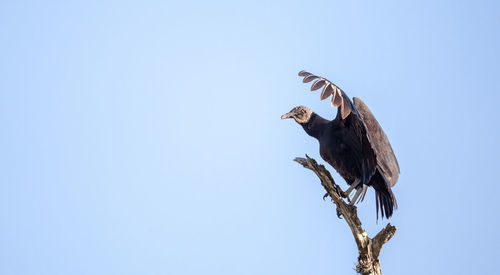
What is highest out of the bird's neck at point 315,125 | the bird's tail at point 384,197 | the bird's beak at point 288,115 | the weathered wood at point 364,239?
the bird's beak at point 288,115

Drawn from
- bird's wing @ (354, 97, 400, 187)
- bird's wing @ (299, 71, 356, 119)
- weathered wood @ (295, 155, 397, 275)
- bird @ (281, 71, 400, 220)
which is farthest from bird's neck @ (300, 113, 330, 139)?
bird's wing @ (299, 71, 356, 119)

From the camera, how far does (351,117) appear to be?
7.16 m

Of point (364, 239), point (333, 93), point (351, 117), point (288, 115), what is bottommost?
point (364, 239)

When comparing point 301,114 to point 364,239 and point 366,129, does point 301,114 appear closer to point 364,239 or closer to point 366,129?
point 366,129

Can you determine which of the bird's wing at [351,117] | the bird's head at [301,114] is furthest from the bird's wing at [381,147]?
the bird's head at [301,114]

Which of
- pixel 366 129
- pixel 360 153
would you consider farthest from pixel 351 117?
pixel 360 153

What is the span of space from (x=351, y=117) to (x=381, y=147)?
2.52 ft

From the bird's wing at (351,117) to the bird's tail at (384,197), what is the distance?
0.55ft

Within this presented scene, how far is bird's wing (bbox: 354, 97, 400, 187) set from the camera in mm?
7582

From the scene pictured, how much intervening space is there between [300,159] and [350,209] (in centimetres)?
84

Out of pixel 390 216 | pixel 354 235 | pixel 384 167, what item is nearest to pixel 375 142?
pixel 384 167

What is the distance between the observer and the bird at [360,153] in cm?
730

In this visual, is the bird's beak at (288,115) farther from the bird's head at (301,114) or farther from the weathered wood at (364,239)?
the weathered wood at (364,239)

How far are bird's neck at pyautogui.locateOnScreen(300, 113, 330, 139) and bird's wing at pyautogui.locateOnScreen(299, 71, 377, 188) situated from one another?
0.48 meters
